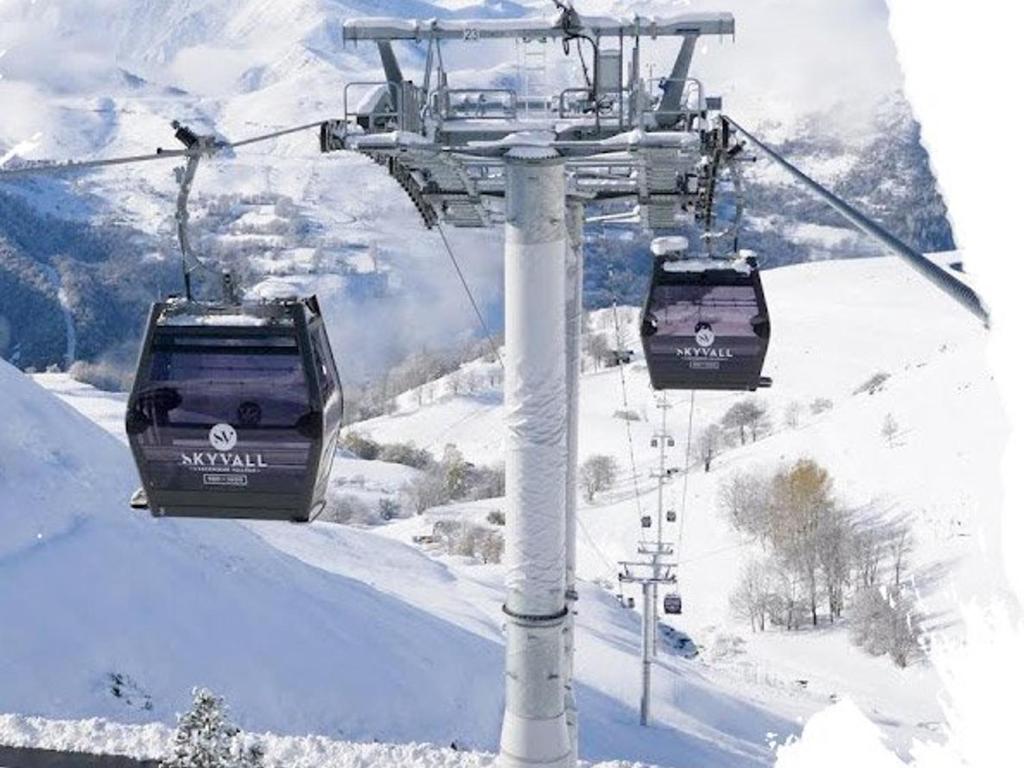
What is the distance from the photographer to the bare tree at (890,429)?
67.5 meters

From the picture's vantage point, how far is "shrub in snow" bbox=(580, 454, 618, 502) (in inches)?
2714

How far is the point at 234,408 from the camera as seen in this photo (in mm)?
5441

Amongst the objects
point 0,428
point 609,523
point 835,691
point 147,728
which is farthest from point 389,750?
point 609,523

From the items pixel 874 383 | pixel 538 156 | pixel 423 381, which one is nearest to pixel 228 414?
pixel 538 156

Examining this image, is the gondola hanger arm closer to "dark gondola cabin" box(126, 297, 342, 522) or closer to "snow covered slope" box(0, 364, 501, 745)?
"dark gondola cabin" box(126, 297, 342, 522)

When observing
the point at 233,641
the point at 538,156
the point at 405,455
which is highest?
the point at 538,156

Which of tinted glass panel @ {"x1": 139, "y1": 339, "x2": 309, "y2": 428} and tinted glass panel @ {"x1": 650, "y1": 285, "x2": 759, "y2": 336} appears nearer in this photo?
tinted glass panel @ {"x1": 139, "y1": 339, "x2": 309, "y2": 428}

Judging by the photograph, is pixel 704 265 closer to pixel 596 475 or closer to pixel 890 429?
pixel 596 475

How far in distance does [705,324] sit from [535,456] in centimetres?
250

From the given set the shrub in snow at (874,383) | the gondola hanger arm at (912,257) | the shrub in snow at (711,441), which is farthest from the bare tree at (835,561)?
the gondola hanger arm at (912,257)

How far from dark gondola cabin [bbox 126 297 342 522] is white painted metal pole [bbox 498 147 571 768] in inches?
35.4

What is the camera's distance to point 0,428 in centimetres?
2636

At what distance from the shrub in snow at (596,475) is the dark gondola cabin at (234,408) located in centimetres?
6258

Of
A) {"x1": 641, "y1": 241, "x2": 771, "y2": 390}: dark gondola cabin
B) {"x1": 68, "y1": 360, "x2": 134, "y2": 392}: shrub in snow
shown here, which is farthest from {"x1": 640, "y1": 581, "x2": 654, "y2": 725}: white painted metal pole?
{"x1": 68, "y1": 360, "x2": 134, "y2": 392}: shrub in snow
